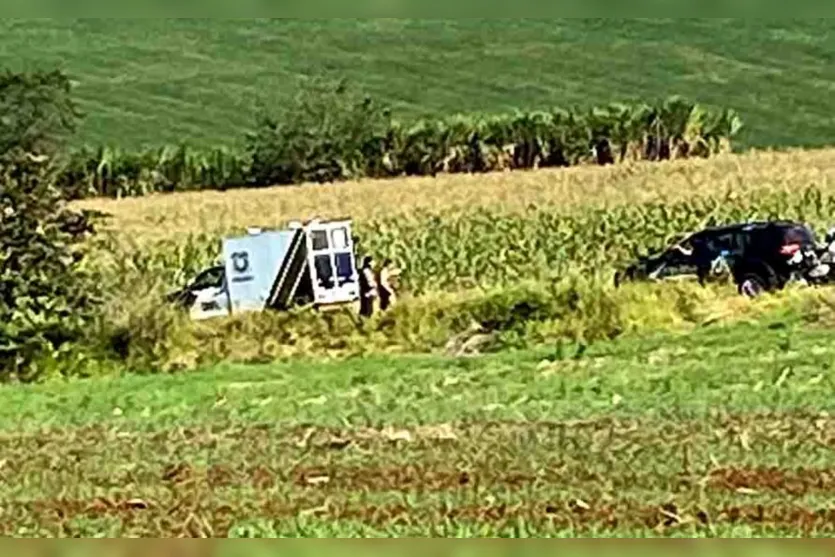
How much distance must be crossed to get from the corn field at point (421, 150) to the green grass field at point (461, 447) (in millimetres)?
235

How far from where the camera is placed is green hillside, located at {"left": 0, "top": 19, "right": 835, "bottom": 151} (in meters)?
3.13

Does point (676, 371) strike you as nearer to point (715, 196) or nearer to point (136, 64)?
point (715, 196)

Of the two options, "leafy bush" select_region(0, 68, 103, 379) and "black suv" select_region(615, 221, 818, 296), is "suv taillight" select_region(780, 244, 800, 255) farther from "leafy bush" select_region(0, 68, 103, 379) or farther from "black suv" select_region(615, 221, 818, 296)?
"leafy bush" select_region(0, 68, 103, 379)

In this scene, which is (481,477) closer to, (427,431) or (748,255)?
(427,431)

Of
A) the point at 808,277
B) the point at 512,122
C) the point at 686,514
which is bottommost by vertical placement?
the point at 686,514

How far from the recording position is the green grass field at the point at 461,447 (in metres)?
3.13

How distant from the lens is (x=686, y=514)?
10.2ft

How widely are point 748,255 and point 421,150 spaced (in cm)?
42

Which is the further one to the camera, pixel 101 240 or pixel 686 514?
pixel 101 240

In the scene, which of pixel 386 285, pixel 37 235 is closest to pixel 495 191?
pixel 386 285

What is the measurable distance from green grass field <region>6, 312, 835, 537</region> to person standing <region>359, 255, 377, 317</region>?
72 mm

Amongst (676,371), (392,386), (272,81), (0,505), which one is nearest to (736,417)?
(676,371)

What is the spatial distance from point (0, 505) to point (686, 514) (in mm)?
836

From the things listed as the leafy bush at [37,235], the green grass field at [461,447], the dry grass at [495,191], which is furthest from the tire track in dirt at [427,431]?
the dry grass at [495,191]
